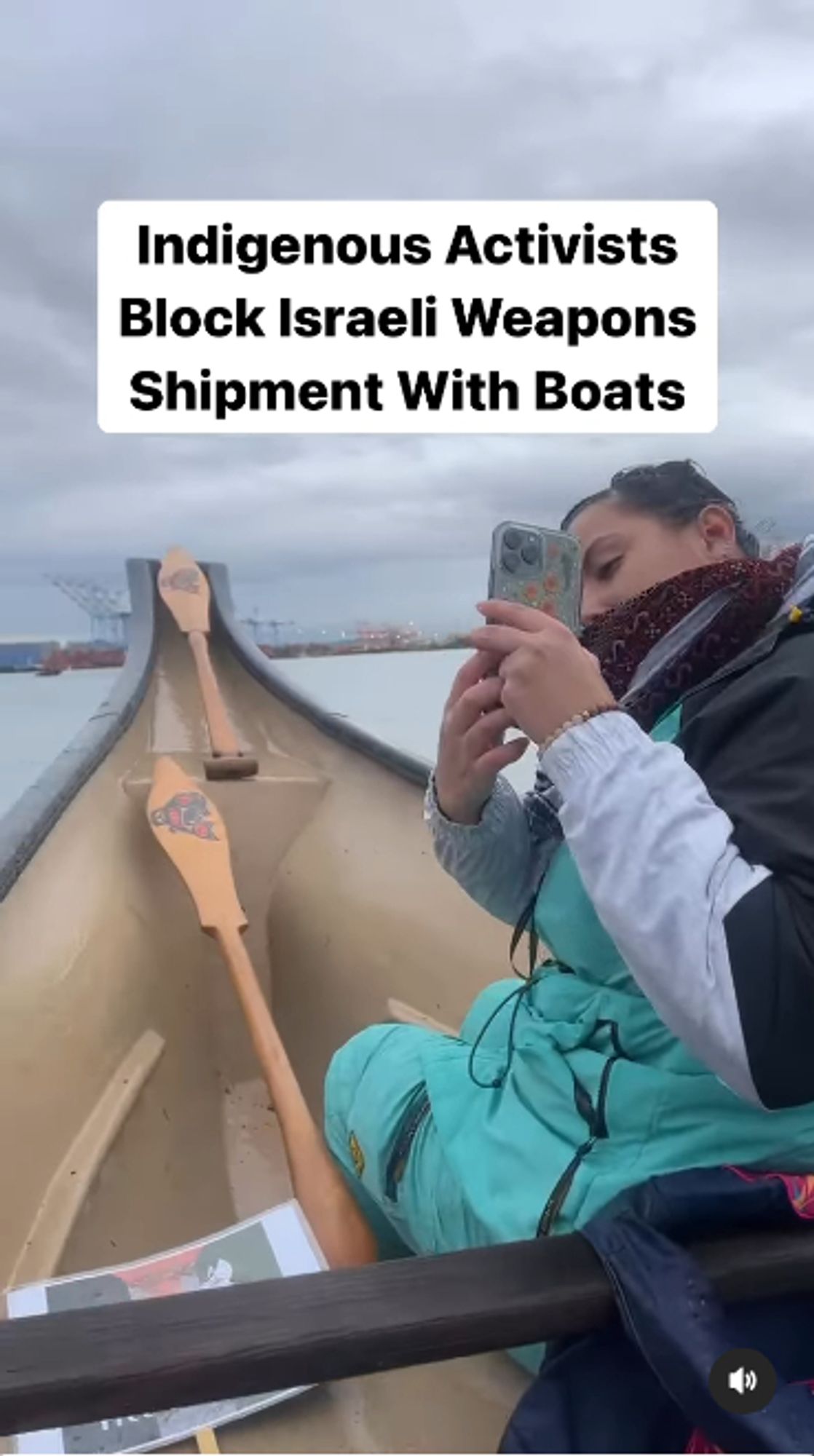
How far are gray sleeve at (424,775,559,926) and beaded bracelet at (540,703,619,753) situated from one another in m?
0.25

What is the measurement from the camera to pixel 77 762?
1800 millimetres

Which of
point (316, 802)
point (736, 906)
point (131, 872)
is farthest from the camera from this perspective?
point (316, 802)

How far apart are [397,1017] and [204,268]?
32.2 inches

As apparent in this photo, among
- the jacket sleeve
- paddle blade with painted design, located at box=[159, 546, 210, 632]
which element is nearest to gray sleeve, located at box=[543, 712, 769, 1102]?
the jacket sleeve

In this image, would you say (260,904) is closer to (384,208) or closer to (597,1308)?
(384,208)

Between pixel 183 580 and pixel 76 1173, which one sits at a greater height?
pixel 183 580

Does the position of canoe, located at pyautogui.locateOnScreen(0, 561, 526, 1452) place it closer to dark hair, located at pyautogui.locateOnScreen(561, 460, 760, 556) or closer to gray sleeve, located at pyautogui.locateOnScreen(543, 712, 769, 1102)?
gray sleeve, located at pyautogui.locateOnScreen(543, 712, 769, 1102)

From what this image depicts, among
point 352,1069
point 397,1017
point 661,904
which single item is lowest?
point 397,1017

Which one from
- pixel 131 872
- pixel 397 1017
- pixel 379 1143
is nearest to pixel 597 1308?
pixel 379 1143

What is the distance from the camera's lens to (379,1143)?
0.76m

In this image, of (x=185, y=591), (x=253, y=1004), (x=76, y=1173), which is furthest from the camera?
(x=185, y=591)

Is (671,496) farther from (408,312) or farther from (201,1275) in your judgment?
(201,1275)

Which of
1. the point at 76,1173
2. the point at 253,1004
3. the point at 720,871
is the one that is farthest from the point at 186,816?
the point at 720,871

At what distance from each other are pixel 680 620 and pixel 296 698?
6.96ft
